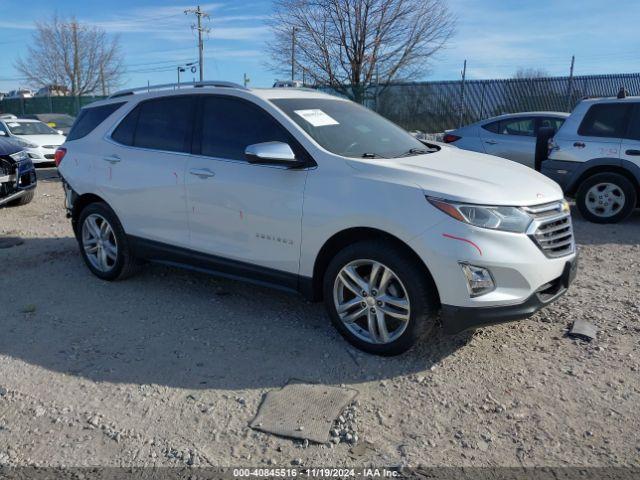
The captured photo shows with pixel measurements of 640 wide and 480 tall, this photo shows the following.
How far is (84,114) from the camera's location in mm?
5711

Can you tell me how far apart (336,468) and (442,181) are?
181 centimetres

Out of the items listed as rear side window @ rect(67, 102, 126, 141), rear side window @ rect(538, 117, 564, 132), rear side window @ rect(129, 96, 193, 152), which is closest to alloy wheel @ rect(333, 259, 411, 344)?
rear side window @ rect(129, 96, 193, 152)

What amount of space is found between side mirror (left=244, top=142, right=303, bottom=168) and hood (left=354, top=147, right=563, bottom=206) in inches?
18.3

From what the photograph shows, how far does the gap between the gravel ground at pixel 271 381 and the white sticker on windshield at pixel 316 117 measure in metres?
1.52

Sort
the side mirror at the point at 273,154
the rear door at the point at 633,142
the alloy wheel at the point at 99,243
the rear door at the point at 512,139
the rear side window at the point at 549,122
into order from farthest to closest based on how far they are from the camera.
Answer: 1. the rear side window at the point at 549,122
2. the rear door at the point at 512,139
3. the rear door at the point at 633,142
4. the alloy wheel at the point at 99,243
5. the side mirror at the point at 273,154

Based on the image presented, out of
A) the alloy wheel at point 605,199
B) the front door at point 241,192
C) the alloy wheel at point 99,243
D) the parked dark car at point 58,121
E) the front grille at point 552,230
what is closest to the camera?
the front grille at point 552,230

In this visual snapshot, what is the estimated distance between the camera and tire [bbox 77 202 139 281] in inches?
207

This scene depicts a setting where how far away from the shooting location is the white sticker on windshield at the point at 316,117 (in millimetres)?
4266

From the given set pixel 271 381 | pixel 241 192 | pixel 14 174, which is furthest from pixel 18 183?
pixel 271 381

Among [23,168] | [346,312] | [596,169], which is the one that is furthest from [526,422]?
[23,168]

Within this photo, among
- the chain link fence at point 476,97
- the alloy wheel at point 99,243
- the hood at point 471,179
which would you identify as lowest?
the alloy wheel at point 99,243

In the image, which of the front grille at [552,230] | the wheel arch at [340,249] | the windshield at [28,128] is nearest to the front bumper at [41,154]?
the windshield at [28,128]

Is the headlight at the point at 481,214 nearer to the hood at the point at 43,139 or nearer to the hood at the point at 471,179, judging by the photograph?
the hood at the point at 471,179

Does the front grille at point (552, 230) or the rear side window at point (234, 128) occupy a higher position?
the rear side window at point (234, 128)
